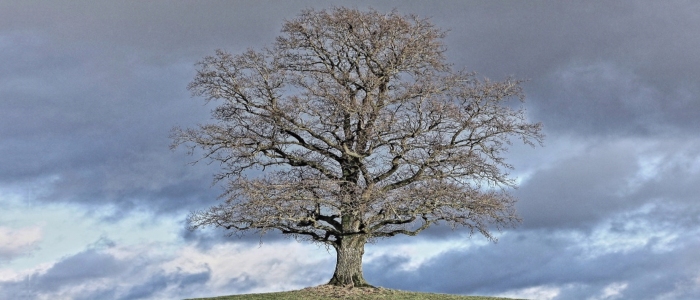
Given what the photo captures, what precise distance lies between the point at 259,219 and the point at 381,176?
4.77 m

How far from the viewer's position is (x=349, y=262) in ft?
88.4

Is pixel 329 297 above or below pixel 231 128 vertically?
below

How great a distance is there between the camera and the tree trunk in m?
26.8

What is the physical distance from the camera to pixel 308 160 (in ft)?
89.4

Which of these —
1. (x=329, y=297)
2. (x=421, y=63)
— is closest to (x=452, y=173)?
(x=421, y=63)

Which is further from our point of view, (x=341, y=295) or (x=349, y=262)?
(x=349, y=262)

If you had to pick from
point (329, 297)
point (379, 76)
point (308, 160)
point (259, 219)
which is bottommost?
point (329, 297)

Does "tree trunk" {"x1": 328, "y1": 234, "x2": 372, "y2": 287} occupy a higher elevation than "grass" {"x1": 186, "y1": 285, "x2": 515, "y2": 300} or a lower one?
higher

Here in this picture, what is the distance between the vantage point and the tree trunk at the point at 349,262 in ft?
88.0

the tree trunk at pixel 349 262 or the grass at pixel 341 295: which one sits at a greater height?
the tree trunk at pixel 349 262

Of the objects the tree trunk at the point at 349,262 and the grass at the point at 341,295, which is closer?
the grass at the point at 341,295

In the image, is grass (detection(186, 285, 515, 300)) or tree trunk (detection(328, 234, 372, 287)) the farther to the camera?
tree trunk (detection(328, 234, 372, 287))

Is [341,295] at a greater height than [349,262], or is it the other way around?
[349,262]

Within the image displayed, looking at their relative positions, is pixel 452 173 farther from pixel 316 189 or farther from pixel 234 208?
pixel 234 208
